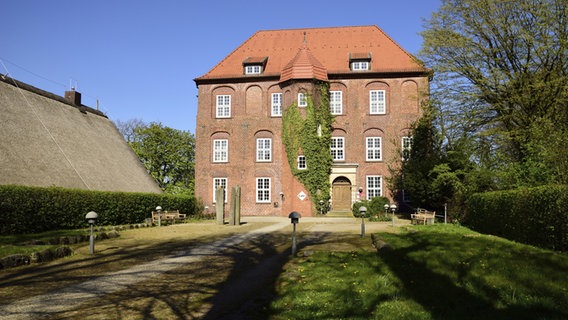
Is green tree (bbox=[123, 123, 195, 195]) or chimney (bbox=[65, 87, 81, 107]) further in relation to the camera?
green tree (bbox=[123, 123, 195, 195])

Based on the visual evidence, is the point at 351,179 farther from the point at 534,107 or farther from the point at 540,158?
the point at 540,158

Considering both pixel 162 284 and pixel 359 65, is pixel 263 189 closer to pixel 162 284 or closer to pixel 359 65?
pixel 359 65

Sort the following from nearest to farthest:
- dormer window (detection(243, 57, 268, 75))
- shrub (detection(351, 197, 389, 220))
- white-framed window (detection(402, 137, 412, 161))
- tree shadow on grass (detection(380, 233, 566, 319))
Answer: tree shadow on grass (detection(380, 233, 566, 319))
shrub (detection(351, 197, 389, 220))
white-framed window (detection(402, 137, 412, 161))
dormer window (detection(243, 57, 268, 75))

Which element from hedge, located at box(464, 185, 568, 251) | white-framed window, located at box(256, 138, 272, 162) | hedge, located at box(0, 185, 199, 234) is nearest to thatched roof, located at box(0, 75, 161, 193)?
hedge, located at box(0, 185, 199, 234)

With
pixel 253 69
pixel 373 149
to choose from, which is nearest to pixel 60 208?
pixel 253 69

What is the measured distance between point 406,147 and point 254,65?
44.6 feet

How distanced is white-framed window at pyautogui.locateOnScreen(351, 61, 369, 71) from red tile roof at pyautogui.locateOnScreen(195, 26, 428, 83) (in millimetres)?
486

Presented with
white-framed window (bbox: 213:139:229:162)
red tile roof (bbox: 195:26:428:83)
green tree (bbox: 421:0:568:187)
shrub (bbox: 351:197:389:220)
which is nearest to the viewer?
green tree (bbox: 421:0:568:187)

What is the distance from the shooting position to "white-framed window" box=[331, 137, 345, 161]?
36188 mm

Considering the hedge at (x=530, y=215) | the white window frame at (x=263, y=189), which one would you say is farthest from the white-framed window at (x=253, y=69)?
the hedge at (x=530, y=215)

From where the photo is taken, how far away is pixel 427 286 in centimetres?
703

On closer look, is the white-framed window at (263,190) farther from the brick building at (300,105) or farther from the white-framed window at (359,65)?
the white-framed window at (359,65)

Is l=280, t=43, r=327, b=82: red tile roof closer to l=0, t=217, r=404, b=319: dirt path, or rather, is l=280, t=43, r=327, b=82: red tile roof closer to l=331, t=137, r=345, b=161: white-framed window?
l=331, t=137, r=345, b=161: white-framed window

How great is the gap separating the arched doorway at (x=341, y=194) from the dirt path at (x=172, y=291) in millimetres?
23983
